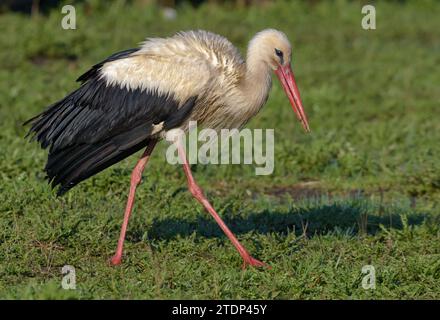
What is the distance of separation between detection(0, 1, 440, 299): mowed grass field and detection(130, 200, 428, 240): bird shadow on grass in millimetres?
16

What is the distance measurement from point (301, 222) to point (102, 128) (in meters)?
1.73

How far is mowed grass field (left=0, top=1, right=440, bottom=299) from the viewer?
545 centimetres

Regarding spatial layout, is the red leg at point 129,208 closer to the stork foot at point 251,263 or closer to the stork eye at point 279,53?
the stork foot at point 251,263

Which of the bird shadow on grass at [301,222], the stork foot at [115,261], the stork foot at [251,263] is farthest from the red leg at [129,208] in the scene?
the stork foot at [251,263]

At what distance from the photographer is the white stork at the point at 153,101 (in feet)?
18.9

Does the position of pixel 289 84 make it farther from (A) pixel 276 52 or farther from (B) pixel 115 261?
(B) pixel 115 261

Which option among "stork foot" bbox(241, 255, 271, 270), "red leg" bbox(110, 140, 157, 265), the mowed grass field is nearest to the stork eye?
"red leg" bbox(110, 140, 157, 265)

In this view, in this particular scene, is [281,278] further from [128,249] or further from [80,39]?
[80,39]

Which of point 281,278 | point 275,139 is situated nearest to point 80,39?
point 275,139

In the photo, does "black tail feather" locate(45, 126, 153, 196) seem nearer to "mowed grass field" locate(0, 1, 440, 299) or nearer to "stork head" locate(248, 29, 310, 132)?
"mowed grass field" locate(0, 1, 440, 299)

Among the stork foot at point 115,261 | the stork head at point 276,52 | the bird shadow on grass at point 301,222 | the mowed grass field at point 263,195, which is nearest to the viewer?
the mowed grass field at point 263,195

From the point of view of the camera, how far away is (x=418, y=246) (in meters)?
6.30

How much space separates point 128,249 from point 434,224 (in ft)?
7.17

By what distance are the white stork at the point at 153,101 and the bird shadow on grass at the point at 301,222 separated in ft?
1.50
